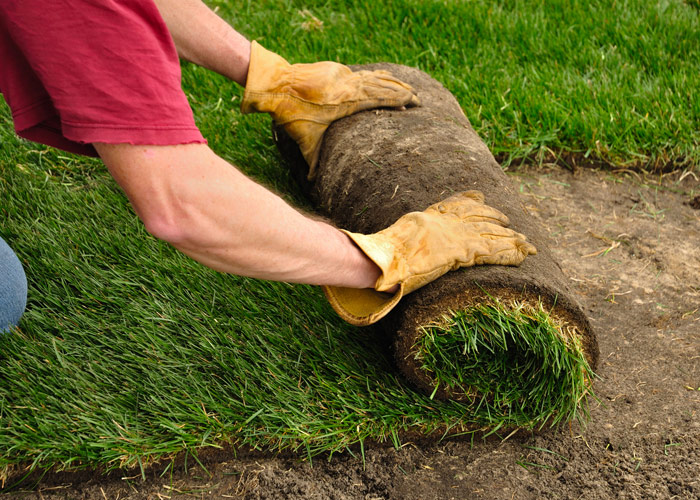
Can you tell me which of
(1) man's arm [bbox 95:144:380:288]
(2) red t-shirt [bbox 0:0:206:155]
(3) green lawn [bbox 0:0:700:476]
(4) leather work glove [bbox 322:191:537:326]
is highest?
(2) red t-shirt [bbox 0:0:206:155]

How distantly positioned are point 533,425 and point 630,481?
12.7 inches

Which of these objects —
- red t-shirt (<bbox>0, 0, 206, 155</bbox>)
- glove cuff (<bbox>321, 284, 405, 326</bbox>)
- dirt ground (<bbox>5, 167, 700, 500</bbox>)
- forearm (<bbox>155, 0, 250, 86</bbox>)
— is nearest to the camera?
red t-shirt (<bbox>0, 0, 206, 155</bbox>)

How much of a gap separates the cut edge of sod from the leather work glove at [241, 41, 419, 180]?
1.10 m

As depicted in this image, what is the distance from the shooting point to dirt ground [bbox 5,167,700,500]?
194 centimetres

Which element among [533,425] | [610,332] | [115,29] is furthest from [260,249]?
[610,332]

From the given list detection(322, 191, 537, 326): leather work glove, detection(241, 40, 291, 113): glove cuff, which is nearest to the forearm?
detection(241, 40, 291, 113): glove cuff

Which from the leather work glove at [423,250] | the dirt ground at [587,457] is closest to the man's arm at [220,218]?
the leather work glove at [423,250]

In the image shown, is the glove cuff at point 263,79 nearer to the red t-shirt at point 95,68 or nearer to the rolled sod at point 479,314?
the rolled sod at point 479,314

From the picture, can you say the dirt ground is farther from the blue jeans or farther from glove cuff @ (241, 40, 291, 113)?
glove cuff @ (241, 40, 291, 113)

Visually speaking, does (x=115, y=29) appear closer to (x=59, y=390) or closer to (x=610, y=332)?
(x=59, y=390)

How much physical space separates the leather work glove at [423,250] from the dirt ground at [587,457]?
1.62 feet

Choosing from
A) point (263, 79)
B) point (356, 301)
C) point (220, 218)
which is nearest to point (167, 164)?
point (220, 218)

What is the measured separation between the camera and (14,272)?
217cm

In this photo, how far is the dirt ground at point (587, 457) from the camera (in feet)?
6.37
